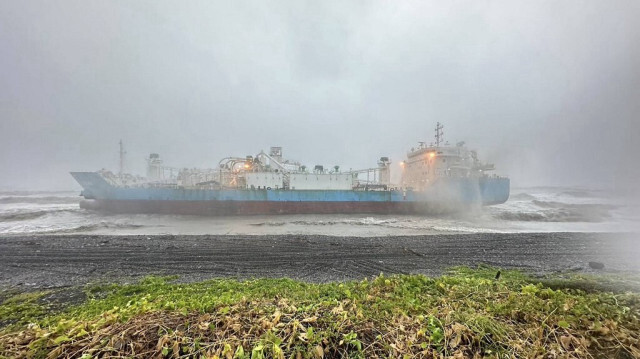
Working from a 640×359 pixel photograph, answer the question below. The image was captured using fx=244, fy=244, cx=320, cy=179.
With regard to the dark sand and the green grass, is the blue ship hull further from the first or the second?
the green grass

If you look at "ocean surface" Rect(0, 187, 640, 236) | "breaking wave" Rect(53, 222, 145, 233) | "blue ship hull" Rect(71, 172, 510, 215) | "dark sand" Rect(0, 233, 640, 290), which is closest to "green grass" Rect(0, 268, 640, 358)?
"dark sand" Rect(0, 233, 640, 290)

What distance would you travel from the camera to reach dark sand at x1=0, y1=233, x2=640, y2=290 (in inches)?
264

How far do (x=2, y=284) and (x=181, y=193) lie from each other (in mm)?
18331

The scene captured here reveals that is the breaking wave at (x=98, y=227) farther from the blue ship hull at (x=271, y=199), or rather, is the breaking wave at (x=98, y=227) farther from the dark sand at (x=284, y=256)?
the blue ship hull at (x=271, y=199)

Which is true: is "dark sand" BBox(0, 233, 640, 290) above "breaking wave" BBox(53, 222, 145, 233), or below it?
above

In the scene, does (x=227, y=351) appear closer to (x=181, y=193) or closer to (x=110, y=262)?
(x=110, y=262)

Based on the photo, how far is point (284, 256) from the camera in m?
8.50

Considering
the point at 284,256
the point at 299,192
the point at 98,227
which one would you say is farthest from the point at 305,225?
the point at 98,227

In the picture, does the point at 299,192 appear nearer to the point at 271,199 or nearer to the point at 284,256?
the point at 271,199

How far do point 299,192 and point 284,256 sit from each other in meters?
15.8

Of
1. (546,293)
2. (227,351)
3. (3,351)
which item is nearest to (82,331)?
(3,351)

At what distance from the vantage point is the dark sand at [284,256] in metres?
6.71

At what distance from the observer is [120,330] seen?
1747 mm

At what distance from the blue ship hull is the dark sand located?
1141cm
